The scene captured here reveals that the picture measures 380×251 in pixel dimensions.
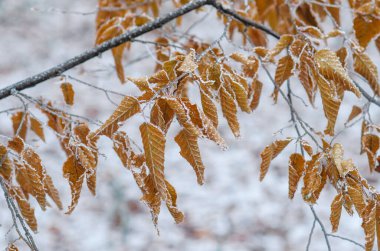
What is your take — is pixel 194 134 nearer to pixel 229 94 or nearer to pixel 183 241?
pixel 229 94

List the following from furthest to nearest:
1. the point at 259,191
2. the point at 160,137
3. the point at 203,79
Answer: the point at 259,191
the point at 203,79
the point at 160,137

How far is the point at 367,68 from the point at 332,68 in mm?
324

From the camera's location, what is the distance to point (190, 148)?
2.92ft

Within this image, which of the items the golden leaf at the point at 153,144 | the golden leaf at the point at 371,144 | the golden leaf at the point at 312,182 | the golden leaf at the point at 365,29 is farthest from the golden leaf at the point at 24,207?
the golden leaf at the point at 365,29

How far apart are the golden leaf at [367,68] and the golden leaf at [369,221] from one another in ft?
1.26

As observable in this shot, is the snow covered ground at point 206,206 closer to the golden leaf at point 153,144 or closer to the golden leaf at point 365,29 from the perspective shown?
the golden leaf at point 365,29

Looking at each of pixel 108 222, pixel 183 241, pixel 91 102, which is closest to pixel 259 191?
pixel 183 241

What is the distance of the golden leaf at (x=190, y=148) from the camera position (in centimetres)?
87

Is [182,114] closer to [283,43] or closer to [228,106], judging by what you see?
[228,106]

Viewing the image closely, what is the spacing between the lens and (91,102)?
19.4 feet

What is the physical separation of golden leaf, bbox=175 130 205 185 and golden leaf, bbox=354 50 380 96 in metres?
0.56

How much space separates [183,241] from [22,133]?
266cm

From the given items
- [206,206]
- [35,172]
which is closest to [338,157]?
[35,172]

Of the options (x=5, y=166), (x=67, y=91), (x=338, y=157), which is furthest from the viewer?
(x=67, y=91)
